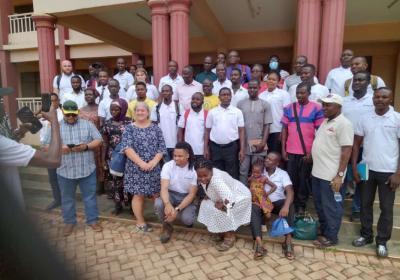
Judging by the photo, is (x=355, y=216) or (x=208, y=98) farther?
(x=208, y=98)

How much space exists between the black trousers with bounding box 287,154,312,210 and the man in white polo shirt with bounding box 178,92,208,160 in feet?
3.97

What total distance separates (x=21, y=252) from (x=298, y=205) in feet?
12.4

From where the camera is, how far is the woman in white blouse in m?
3.50

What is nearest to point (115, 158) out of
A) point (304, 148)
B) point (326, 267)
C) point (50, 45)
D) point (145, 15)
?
point (304, 148)

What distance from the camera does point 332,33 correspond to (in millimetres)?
4809

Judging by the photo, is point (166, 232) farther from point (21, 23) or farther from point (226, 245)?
point (21, 23)

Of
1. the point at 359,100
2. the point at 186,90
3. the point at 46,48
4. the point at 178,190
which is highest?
the point at 46,48

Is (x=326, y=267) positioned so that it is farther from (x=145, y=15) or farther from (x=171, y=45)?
(x=145, y=15)

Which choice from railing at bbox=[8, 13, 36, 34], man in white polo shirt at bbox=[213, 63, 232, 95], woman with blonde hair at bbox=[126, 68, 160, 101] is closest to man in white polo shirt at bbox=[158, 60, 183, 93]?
woman with blonde hair at bbox=[126, 68, 160, 101]

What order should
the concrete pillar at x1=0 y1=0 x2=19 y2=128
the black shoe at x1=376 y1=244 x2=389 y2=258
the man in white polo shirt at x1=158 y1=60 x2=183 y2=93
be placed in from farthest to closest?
the concrete pillar at x1=0 y1=0 x2=19 y2=128 → the man in white polo shirt at x1=158 y1=60 x2=183 y2=93 → the black shoe at x1=376 y1=244 x2=389 y2=258

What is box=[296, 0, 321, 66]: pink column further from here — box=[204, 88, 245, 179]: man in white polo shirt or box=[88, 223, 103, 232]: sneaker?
box=[88, 223, 103, 232]: sneaker

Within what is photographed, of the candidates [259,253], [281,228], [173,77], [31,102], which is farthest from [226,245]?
[31,102]

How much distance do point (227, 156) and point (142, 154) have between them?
1.12 meters

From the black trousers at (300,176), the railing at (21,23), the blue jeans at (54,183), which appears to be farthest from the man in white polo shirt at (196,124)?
the railing at (21,23)
